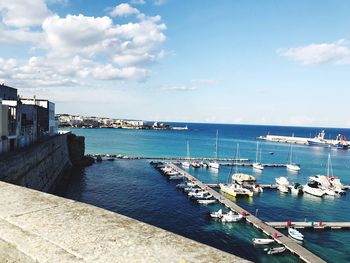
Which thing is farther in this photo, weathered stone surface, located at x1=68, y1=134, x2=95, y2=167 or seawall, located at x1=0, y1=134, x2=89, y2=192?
weathered stone surface, located at x1=68, y1=134, x2=95, y2=167

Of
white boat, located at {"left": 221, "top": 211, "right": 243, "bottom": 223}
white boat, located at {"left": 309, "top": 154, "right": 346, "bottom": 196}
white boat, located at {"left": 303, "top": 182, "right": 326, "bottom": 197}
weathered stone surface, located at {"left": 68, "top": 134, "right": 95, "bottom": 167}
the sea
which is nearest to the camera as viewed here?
the sea

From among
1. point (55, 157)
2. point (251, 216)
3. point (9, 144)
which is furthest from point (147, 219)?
point (55, 157)

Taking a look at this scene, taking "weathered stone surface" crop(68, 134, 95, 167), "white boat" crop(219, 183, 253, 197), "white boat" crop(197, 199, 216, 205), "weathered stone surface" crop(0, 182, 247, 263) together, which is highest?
"weathered stone surface" crop(0, 182, 247, 263)

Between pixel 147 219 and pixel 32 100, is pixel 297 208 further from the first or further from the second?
pixel 32 100

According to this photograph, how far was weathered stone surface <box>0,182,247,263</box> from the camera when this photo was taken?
5062mm

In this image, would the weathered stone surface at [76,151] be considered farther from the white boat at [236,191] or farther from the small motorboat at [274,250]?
the small motorboat at [274,250]

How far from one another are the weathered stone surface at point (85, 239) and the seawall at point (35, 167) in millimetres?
17957

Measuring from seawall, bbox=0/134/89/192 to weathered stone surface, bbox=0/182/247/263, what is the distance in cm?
1796

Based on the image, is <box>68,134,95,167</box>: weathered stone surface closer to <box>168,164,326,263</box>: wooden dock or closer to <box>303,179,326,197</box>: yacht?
<box>168,164,326,263</box>: wooden dock

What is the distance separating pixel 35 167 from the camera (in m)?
34.1

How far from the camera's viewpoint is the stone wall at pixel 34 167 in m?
24.8

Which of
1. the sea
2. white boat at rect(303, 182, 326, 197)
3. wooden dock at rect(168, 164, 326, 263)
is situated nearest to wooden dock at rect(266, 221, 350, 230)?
the sea

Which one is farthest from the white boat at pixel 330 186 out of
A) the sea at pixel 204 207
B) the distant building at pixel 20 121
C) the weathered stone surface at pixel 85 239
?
the weathered stone surface at pixel 85 239

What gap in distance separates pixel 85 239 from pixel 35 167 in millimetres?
31635
